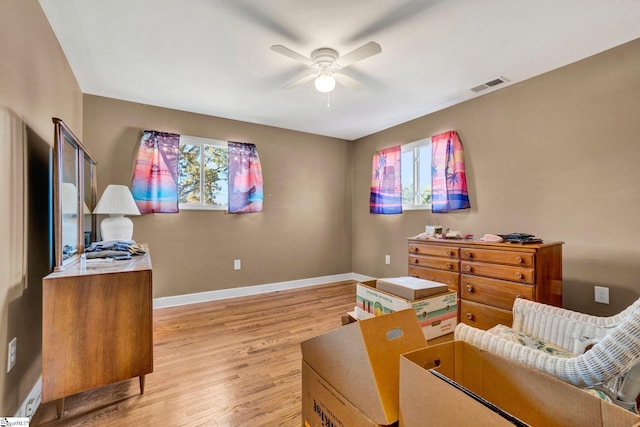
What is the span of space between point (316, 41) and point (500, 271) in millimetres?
2358

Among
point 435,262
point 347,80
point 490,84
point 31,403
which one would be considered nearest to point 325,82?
point 347,80

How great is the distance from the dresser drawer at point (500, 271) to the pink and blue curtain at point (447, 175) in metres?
0.93

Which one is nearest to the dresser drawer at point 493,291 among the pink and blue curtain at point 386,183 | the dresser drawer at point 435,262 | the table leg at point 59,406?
the dresser drawer at point 435,262

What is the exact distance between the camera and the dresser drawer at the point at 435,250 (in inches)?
107

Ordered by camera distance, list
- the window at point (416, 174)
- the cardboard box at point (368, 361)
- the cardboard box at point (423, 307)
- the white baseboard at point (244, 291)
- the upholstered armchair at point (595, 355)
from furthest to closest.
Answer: the window at point (416, 174) < the white baseboard at point (244, 291) < the cardboard box at point (423, 307) < the upholstered armchair at point (595, 355) < the cardboard box at point (368, 361)

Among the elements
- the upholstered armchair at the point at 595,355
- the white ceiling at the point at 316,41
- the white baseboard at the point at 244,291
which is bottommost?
the white baseboard at the point at 244,291

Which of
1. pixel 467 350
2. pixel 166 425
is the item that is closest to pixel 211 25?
pixel 467 350

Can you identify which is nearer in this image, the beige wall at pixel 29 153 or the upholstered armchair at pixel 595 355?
the upholstered armchair at pixel 595 355

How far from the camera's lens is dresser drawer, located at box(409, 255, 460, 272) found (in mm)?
2689

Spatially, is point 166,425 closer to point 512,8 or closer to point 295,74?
point 295,74

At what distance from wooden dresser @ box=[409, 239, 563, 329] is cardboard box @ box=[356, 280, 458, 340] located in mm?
1249

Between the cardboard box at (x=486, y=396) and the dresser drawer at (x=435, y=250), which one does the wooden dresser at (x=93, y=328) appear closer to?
the cardboard box at (x=486, y=396)

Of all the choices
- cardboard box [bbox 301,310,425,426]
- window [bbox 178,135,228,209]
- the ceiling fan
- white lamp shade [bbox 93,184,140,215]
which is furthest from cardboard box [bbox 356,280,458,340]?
window [bbox 178,135,228,209]

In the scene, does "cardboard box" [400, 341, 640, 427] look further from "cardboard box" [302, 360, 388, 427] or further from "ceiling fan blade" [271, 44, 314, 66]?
"ceiling fan blade" [271, 44, 314, 66]
